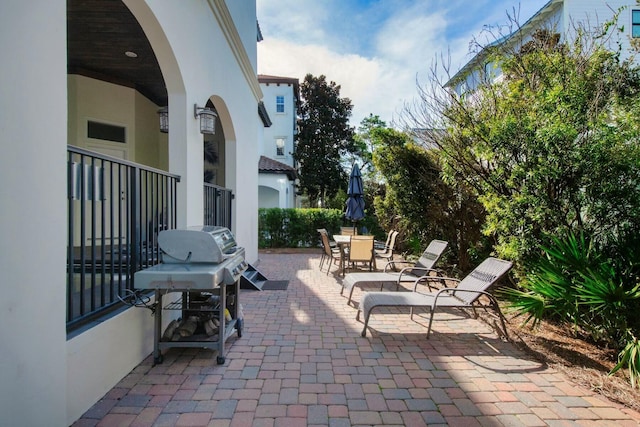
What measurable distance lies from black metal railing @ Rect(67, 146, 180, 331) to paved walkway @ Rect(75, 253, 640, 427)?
2.65ft

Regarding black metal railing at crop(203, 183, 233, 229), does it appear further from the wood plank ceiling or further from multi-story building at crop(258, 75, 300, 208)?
multi-story building at crop(258, 75, 300, 208)

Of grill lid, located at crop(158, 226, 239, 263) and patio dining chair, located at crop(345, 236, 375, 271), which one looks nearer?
grill lid, located at crop(158, 226, 239, 263)

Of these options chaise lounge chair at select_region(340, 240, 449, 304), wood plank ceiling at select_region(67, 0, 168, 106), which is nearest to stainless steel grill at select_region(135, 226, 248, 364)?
chaise lounge chair at select_region(340, 240, 449, 304)

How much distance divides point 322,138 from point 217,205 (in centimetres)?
2099

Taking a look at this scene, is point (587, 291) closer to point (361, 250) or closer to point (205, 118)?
point (361, 250)

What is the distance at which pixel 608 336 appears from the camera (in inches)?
154

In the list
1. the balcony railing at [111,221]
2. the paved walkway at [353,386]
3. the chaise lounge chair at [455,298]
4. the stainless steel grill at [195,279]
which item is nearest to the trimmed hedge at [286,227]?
the balcony railing at [111,221]

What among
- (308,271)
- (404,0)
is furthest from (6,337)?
(404,0)

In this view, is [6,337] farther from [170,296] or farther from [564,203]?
[564,203]

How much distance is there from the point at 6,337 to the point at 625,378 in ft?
16.1

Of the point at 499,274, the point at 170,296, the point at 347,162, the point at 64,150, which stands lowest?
the point at 170,296

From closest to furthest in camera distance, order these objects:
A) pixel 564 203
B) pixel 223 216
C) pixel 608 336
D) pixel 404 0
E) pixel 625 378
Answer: pixel 625 378, pixel 608 336, pixel 564 203, pixel 223 216, pixel 404 0

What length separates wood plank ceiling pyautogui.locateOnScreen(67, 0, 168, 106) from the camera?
493cm

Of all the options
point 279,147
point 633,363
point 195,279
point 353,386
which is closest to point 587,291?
point 633,363
